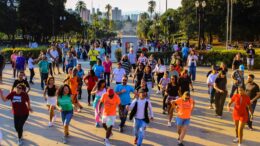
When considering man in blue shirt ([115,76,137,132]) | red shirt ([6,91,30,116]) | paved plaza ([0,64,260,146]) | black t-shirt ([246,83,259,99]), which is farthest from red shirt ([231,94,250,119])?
red shirt ([6,91,30,116])

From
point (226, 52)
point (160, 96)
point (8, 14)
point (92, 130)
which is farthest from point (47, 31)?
point (92, 130)

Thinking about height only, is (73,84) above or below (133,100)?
Result: above

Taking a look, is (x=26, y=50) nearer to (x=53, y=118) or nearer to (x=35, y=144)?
(x=53, y=118)

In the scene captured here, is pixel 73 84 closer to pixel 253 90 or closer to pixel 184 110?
pixel 184 110

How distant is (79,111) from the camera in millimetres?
12758

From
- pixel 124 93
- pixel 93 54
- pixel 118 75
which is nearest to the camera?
pixel 124 93

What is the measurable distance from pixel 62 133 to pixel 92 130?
2.67 ft

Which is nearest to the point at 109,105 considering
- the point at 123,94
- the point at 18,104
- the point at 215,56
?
the point at 123,94

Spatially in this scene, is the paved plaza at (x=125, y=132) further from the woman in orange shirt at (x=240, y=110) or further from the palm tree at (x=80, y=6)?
the palm tree at (x=80, y=6)

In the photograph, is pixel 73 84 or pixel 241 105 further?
pixel 73 84

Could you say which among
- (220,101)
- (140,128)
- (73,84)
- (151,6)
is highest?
(151,6)

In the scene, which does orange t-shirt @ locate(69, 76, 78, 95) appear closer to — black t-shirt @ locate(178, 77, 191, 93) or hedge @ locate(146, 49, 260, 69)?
black t-shirt @ locate(178, 77, 191, 93)

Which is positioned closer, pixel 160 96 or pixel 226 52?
pixel 160 96

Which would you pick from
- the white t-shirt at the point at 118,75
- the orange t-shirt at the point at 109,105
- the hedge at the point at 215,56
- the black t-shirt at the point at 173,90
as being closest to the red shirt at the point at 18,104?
the orange t-shirt at the point at 109,105
